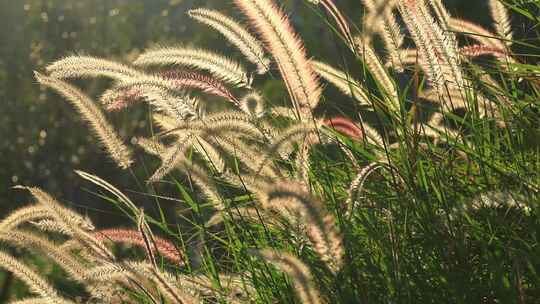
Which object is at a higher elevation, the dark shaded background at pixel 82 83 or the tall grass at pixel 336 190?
the dark shaded background at pixel 82 83

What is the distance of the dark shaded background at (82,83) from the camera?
11734 mm

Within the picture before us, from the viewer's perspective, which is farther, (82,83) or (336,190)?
(82,83)

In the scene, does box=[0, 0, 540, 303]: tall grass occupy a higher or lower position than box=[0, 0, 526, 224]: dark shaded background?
lower

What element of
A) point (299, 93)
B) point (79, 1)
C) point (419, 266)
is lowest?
point (419, 266)

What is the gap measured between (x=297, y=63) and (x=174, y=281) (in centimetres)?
75

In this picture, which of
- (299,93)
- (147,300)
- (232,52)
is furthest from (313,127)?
(232,52)

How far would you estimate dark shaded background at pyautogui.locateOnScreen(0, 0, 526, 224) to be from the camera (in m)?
11.7

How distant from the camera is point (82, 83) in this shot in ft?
39.7

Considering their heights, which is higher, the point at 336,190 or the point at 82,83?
the point at 82,83

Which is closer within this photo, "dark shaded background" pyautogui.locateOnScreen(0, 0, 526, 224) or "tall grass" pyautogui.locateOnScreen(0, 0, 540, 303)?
"tall grass" pyautogui.locateOnScreen(0, 0, 540, 303)

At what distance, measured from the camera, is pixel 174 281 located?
2588 mm

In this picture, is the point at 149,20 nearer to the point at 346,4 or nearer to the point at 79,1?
the point at 79,1

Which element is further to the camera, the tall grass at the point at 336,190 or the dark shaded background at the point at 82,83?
the dark shaded background at the point at 82,83

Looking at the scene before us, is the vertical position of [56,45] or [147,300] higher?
[56,45]
